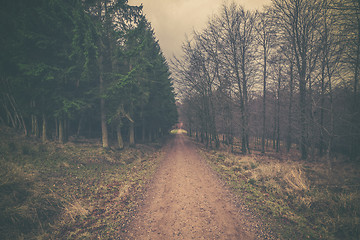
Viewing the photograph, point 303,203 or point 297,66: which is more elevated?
point 297,66

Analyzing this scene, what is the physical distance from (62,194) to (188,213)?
528cm

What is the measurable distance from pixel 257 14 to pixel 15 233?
19090mm

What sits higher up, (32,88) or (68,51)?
(68,51)

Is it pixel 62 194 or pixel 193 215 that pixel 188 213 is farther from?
pixel 62 194

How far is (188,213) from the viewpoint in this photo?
4.75 metres

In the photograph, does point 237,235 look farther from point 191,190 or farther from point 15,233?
point 15,233

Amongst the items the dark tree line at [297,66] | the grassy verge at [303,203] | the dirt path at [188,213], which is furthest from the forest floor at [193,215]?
the dark tree line at [297,66]

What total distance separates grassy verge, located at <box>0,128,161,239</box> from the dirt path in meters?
0.68

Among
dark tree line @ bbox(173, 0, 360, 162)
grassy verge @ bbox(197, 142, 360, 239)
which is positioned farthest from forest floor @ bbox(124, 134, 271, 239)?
dark tree line @ bbox(173, 0, 360, 162)

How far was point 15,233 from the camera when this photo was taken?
3521 mm

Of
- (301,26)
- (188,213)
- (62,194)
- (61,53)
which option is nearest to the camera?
(188,213)

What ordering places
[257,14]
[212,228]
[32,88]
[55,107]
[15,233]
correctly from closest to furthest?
[15,233], [212,228], [32,88], [55,107], [257,14]

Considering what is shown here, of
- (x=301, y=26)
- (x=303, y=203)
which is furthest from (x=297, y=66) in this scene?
(x=303, y=203)

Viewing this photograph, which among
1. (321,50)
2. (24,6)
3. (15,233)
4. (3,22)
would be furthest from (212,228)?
(3,22)
